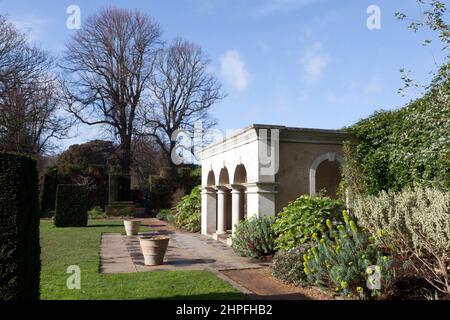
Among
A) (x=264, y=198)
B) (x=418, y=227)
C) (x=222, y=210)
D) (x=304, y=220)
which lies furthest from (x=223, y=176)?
(x=418, y=227)

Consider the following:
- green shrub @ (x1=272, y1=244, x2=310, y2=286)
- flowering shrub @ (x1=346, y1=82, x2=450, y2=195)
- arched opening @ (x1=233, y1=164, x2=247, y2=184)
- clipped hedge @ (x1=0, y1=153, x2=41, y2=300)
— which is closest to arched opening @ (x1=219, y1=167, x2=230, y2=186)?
arched opening @ (x1=233, y1=164, x2=247, y2=184)

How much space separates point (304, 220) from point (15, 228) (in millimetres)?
6274

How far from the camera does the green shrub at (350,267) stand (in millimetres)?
5840

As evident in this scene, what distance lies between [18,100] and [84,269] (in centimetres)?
1826

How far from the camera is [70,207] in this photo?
19.5m

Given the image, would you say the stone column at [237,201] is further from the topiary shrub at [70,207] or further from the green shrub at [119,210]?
the green shrub at [119,210]

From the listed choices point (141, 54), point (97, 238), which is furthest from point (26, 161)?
point (141, 54)

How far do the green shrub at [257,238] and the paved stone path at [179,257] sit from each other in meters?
0.26

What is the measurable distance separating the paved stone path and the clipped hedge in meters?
3.94

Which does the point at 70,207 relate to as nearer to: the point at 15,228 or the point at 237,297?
the point at 237,297

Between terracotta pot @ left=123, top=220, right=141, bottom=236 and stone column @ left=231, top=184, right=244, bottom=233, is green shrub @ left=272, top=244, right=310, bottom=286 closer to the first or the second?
stone column @ left=231, top=184, right=244, bottom=233

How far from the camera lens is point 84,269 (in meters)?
8.47

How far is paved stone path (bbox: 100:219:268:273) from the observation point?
354 inches
